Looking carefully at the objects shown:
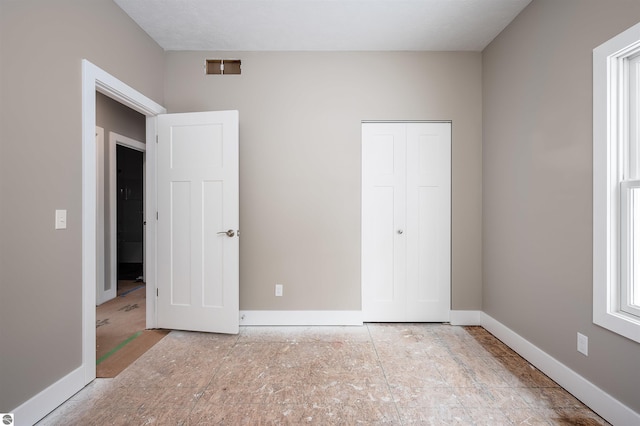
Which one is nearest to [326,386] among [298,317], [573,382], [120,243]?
[298,317]

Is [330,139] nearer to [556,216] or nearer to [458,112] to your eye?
[458,112]

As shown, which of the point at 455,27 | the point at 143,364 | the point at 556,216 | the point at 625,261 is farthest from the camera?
the point at 455,27

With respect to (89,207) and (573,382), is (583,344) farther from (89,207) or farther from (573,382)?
(89,207)

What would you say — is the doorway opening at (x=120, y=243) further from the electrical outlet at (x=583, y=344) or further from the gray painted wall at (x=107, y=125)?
the electrical outlet at (x=583, y=344)

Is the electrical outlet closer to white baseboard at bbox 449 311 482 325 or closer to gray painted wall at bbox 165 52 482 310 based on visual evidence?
white baseboard at bbox 449 311 482 325

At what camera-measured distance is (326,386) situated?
6.55 ft

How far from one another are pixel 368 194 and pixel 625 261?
191 cm

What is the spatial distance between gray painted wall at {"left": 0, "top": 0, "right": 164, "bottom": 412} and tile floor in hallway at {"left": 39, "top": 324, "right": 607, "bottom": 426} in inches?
15.8

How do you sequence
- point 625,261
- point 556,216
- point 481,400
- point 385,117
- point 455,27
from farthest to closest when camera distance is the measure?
point 385,117
point 455,27
point 556,216
point 481,400
point 625,261

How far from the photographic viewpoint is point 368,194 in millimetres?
3070

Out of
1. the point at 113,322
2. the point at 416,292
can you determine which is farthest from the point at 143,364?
the point at 416,292

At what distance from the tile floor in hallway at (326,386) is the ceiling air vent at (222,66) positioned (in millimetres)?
2603

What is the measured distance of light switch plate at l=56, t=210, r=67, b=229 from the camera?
1.80m

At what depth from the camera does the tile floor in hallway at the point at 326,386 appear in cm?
171
